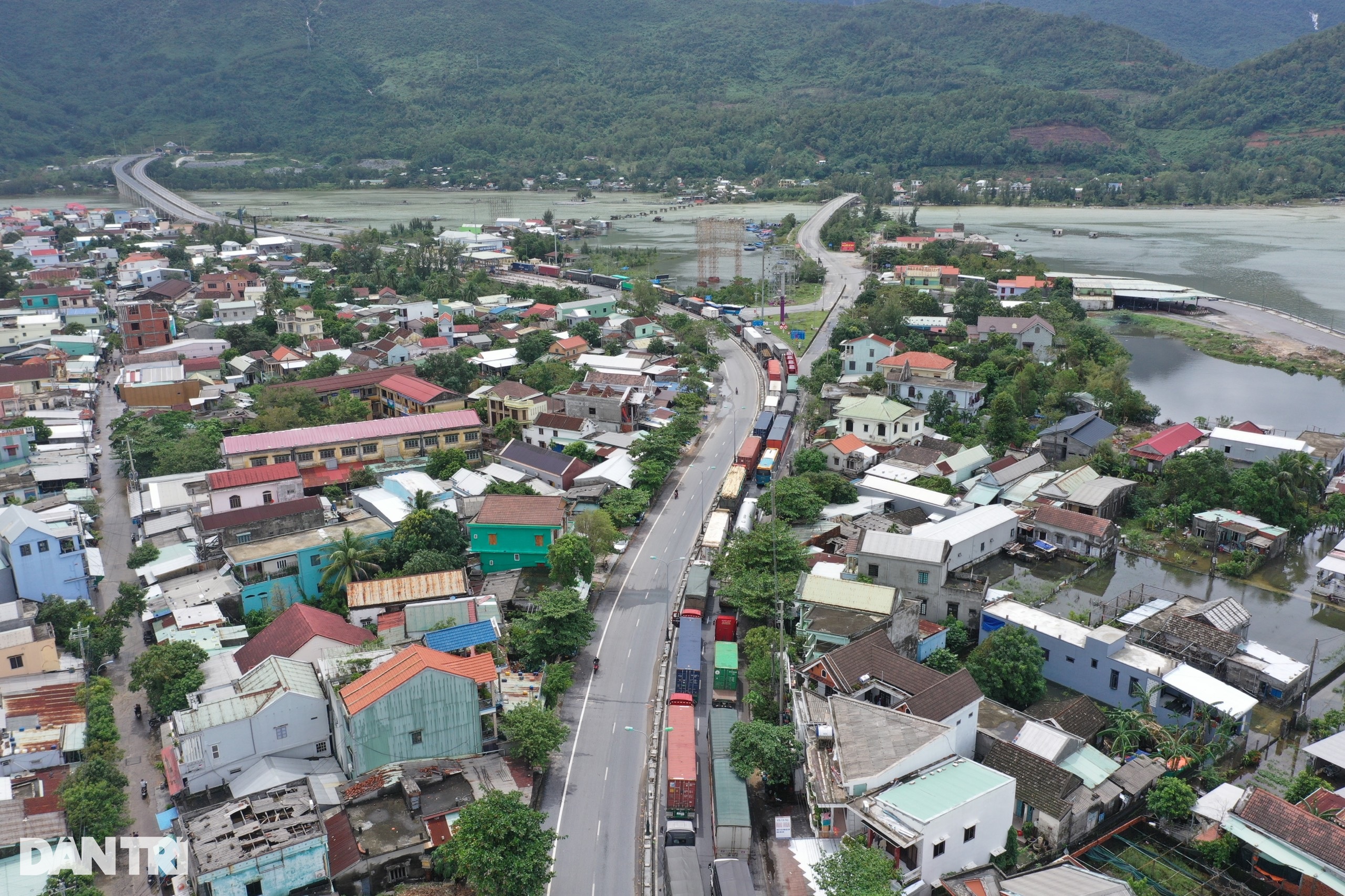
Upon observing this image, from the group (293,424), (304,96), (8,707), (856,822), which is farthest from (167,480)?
(304,96)

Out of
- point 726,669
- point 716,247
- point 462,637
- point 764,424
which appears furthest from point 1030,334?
point 462,637

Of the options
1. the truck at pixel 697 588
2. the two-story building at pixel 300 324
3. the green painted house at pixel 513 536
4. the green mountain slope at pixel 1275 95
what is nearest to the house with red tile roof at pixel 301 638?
the green painted house at pixel 513 536

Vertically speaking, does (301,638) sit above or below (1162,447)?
below

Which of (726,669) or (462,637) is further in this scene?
(726,669)

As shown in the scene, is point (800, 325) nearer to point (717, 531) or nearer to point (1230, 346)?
point (1230, 346)

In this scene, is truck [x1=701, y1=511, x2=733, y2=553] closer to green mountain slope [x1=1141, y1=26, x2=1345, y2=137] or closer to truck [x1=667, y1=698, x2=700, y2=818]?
truck [x1=667, y1=698, x2=700, y2=818]

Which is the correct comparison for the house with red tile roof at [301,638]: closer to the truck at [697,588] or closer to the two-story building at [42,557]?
the two-story building at [42,557]

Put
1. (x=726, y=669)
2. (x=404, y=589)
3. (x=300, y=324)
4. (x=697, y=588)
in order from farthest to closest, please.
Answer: (x=300, y=324)
(x=697, y=588)
(x=404, y=589)
(x=726, y=669)
